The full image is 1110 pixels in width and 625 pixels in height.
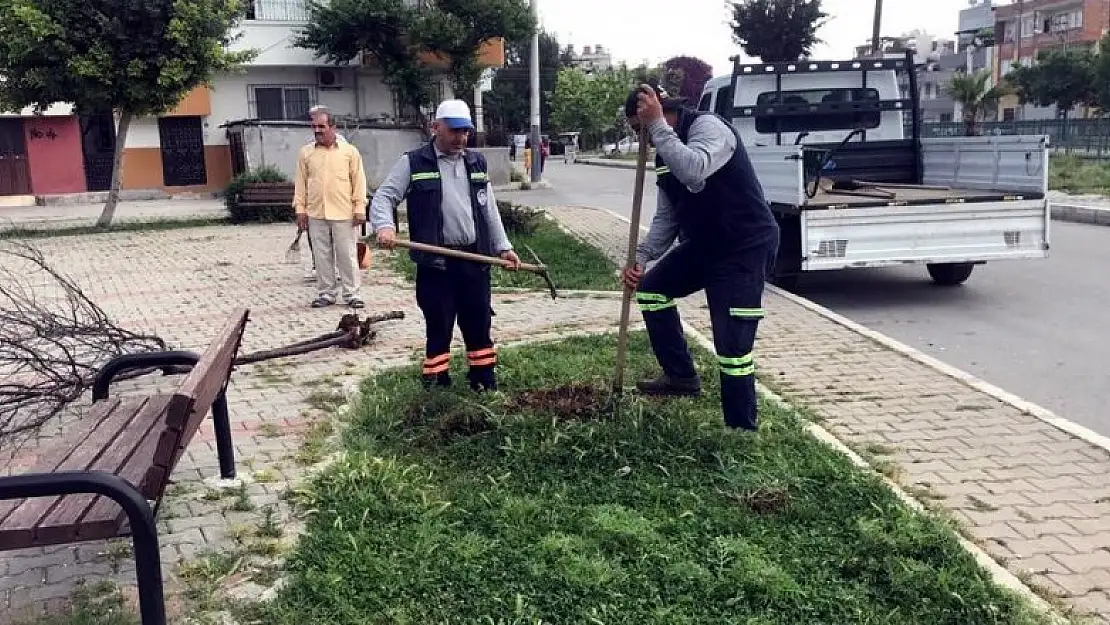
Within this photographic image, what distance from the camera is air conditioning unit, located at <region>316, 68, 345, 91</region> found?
27827mm

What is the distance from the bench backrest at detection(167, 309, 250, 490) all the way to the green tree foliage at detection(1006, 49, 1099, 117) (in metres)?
44.1

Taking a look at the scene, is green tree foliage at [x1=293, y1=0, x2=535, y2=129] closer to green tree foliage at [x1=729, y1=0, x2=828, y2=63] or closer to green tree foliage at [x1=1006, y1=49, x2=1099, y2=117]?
green tree foliage at [x1=729, y1=0, x2=828, y2=63]

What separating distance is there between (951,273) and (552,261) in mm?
4251

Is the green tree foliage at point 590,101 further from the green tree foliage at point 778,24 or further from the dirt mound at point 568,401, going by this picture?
the dirt mound at point 568,401

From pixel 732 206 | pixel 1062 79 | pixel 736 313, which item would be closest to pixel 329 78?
pixel 732 206

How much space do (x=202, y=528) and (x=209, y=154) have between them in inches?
1002

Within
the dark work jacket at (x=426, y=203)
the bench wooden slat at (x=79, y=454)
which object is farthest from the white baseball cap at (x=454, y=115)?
the bench wooden slat at (x=79, y=454)

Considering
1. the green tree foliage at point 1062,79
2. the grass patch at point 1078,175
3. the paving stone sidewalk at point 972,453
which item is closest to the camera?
the paving stone sidewalk at point 972,453

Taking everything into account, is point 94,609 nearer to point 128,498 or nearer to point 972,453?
point 128,498

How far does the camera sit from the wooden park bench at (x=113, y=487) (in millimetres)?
2877

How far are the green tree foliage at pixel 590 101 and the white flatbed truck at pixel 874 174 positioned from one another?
49167 mm

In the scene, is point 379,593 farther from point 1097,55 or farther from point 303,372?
point 1097,55

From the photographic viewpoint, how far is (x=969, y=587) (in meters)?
3.37

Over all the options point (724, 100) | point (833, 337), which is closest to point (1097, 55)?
point (724, 100)
